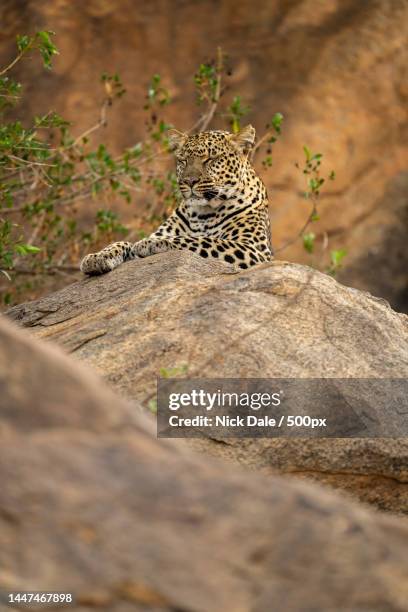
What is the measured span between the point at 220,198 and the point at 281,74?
23.4 feet

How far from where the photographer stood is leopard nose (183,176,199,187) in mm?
10070

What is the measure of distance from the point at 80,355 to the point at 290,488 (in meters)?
3.51

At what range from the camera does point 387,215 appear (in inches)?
687

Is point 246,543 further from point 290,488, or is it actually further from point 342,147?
point 342,147

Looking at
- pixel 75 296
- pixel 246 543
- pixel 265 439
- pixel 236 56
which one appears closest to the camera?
pixel 246 543

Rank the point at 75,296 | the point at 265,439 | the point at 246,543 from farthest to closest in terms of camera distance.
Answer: the point at 75,296, the point at 265,439, the point at 246,543

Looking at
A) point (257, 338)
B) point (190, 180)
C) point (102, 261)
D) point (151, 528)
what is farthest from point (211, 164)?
point (151, 528)

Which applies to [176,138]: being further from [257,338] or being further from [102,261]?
[257,338]

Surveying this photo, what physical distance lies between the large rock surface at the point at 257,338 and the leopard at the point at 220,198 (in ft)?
6.39

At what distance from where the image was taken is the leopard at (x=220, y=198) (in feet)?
32.5

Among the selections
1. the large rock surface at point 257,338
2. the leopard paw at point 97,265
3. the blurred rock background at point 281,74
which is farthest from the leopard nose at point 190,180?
the blurred rock background at point 281,74

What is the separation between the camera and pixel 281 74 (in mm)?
16875

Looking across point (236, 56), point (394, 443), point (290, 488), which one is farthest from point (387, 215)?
point (290, 488)

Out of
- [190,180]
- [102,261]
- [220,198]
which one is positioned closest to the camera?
[102,261]
